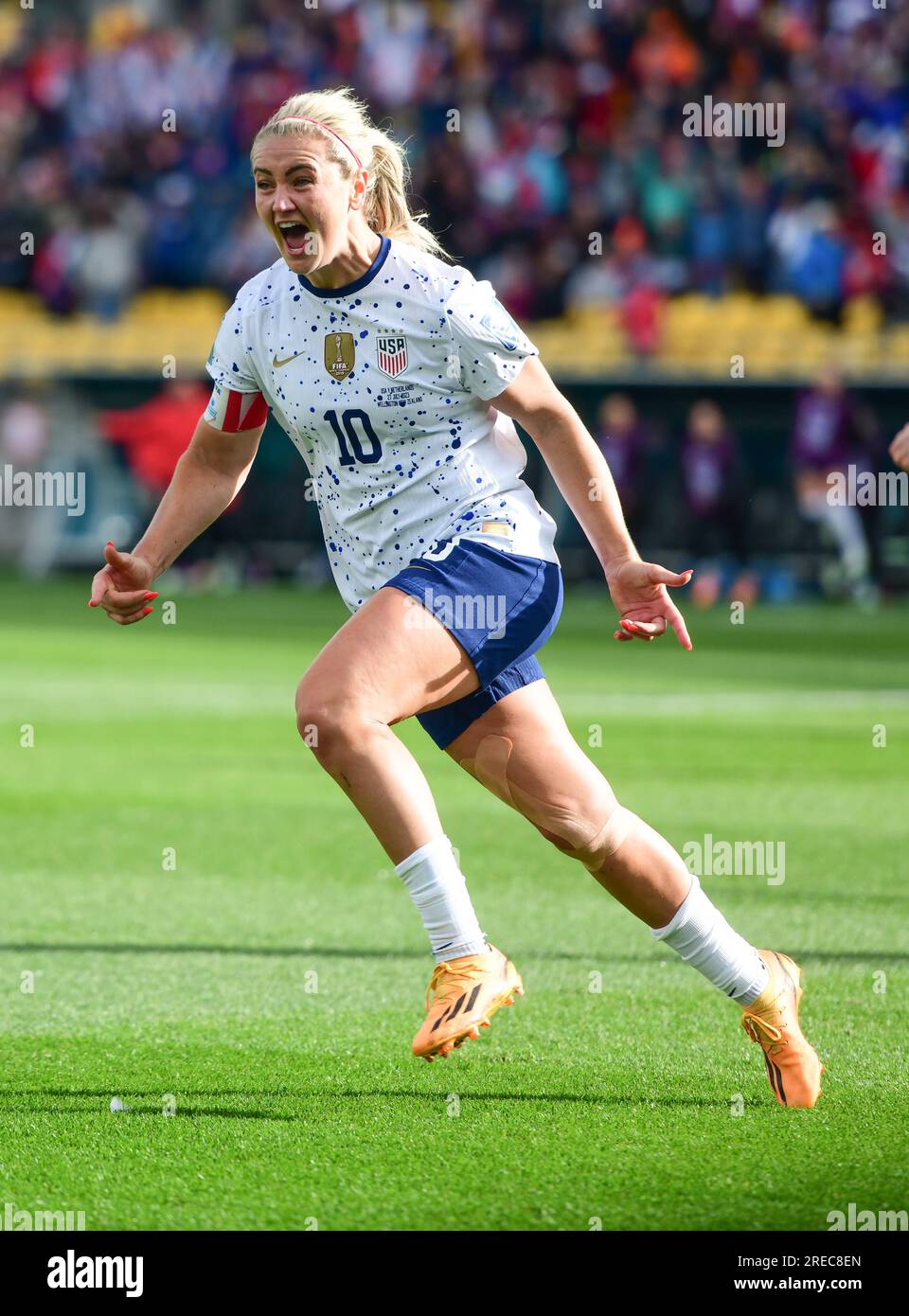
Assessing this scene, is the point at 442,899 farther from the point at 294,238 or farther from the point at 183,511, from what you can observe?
the point at 294,238

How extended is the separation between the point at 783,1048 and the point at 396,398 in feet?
5.64

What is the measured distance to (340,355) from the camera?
4574 millimetres

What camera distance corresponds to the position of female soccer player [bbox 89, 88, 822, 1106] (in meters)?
4.41

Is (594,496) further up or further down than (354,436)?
further down

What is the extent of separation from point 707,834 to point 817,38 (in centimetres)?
1884

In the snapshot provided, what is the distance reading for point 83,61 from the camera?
95.2 ft

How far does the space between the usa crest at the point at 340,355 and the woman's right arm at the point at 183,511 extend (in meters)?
0.42

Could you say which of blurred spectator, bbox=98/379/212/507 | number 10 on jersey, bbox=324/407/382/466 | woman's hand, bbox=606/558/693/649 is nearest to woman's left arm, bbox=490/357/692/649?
woman's hand, bbox=606/558/693/649

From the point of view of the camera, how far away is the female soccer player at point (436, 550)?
174 inches

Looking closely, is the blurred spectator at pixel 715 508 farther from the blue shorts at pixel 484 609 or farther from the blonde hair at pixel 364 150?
the blue shorts at pixel 484 609

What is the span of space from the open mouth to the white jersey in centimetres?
17

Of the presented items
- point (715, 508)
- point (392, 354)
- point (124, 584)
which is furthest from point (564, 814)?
point (715, 508)

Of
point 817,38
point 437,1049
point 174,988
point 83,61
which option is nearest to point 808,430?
point 817,38

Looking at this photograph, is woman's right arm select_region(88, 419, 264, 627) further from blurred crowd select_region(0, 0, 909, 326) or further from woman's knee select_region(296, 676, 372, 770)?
blurred crowd select_region(0, 0, 909, 326)
